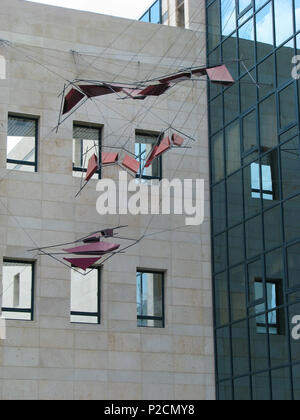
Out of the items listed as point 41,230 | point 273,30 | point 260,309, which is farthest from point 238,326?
point 273,30

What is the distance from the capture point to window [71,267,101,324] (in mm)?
37000

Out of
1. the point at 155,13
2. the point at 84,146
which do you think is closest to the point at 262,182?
the point at 84,146

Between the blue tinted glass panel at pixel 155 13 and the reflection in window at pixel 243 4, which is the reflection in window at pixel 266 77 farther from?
the blue tinted glass panel at pixel 155 13

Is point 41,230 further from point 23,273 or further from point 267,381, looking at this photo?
point 267,381

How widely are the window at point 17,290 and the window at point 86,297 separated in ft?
4.90

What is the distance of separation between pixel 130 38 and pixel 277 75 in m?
6.33

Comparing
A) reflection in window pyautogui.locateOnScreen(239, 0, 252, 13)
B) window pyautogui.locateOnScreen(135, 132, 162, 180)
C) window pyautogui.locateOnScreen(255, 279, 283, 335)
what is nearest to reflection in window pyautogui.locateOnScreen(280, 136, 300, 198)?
window pyautogui.locateOnScreen(255, 279, 283, 335)

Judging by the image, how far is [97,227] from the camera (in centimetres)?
3753

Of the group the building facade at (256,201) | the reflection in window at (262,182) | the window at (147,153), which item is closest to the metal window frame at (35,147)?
the window at (147,153)

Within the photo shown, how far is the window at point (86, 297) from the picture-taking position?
121 ft

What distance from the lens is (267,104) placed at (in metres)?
36.3

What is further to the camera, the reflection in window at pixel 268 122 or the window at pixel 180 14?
the window at pixel 180 14

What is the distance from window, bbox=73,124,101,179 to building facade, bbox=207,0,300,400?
4.09 m

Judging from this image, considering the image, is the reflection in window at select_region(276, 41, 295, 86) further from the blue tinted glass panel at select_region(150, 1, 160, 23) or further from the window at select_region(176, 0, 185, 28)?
the blue tinted glass panel at select_region(150, 1, 160, 23)
